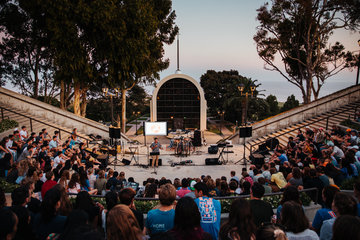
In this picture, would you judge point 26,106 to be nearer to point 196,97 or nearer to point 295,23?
point 196,97

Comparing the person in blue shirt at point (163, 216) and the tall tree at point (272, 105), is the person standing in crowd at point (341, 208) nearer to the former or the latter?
the person in blue shirt at point (163, 216)

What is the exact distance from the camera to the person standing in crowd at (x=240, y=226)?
2871 millimetres

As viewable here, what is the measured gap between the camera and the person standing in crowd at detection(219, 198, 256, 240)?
2.87 metres

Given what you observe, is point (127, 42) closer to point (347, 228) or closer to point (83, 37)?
point (83, 37)

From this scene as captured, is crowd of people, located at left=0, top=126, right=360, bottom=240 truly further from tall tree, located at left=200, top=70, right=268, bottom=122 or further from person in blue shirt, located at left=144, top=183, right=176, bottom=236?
tall tree, located at left=200, top=70, right=268, bottom=122

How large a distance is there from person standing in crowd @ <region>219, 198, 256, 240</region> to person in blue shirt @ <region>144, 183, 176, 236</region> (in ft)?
2.61

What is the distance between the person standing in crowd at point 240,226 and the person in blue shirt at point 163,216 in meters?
0.79

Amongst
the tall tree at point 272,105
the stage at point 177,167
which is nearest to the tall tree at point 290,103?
the tall tree at point 272,105

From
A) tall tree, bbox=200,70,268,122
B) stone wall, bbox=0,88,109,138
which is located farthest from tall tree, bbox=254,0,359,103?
stone wall, bbox=0,88,109,138

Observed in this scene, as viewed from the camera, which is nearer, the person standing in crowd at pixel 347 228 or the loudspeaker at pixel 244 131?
the person standing in crowd at pixel 347 228

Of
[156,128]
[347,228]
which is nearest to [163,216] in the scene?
[347,228]

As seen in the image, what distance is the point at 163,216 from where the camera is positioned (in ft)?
10.9

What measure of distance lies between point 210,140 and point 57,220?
19.0 m

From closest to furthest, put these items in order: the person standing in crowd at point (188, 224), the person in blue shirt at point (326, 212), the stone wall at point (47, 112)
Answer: the person standing in crowd at point (188, 224), the person in blue shirt at point (326, 212), the stone wall at point (47, 112)
